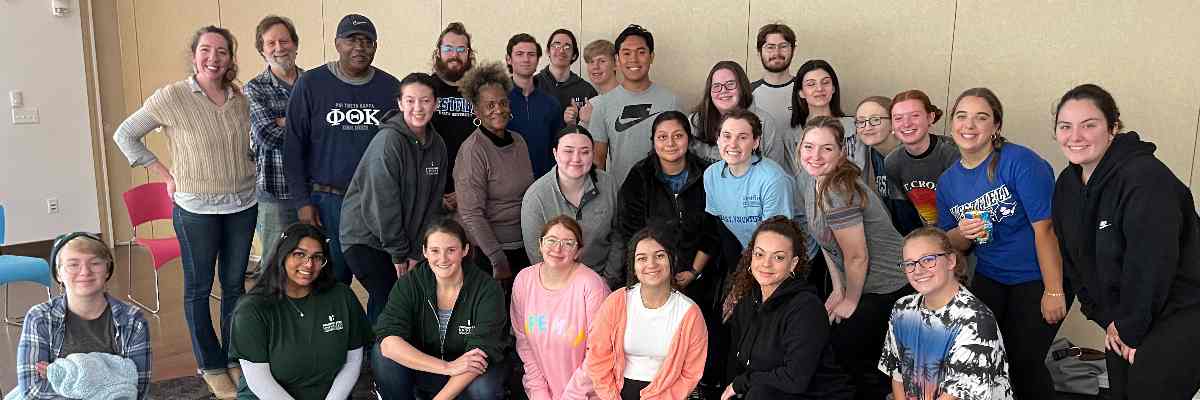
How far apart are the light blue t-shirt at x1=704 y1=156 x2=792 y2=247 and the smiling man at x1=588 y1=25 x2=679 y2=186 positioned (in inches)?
31.1

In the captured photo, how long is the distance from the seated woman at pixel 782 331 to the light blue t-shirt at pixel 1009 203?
61 cm

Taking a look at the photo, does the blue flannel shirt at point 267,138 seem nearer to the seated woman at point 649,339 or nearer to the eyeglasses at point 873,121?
the seated woman at point 649,339

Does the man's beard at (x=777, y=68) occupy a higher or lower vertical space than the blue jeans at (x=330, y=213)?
higher

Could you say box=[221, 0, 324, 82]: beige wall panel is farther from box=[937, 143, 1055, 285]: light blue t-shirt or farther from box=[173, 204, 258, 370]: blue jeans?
box=[937, 143, 1055, 285]: light blue t-shirt

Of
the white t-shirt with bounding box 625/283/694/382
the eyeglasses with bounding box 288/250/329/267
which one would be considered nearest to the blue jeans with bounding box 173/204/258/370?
the eyeglasses with bounding box 288/250/329/267

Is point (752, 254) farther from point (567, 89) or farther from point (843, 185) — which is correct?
point (567, 89)

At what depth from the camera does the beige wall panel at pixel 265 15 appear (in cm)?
661

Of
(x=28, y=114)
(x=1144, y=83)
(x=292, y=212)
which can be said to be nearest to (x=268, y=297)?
(x=292, y=212)

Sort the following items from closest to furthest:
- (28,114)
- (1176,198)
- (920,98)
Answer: (1176,198) → (920,98) → (28,114)

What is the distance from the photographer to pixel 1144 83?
3842 mm

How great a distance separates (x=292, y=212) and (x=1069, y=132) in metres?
3.11

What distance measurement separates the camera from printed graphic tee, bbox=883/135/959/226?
3.37 metres

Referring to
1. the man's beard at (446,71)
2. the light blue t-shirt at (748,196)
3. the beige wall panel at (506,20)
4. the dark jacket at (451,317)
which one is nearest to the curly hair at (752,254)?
the light blue t-shirt at (748,196)

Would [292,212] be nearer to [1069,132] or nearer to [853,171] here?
[853,171]
